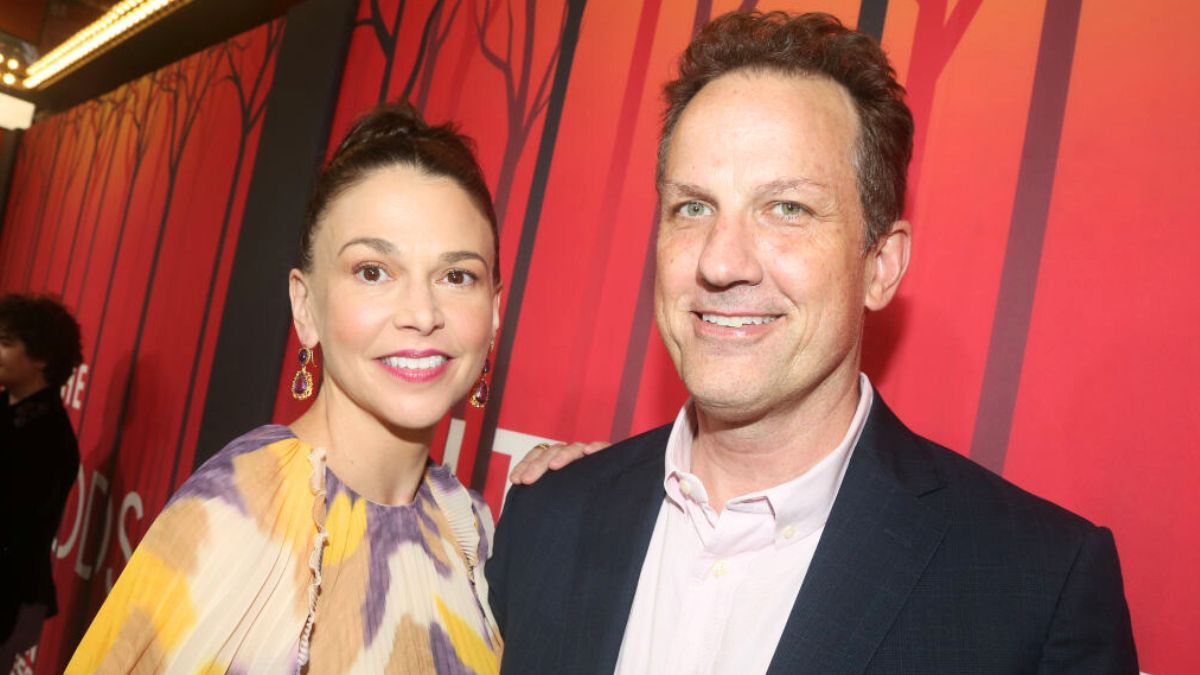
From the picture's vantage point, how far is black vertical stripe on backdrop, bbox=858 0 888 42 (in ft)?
5.73

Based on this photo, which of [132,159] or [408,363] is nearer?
[408,363]

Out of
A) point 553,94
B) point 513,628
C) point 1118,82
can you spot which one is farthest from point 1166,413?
point 553,94

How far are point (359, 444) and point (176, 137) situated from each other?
13.5 feet

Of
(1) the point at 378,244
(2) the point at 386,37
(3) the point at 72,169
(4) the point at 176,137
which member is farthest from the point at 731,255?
(3) the point at 72,169

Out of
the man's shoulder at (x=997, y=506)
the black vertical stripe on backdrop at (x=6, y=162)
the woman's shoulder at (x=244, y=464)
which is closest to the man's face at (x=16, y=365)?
the woman's shoulder at (x=244, y=464)

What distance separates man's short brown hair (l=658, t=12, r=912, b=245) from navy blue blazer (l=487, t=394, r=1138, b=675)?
0.38 metres

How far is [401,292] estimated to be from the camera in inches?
64.0

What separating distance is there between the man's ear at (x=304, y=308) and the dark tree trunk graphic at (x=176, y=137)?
11.6ft

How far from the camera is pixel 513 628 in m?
1.52

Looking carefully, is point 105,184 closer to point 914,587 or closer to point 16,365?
point 16,365

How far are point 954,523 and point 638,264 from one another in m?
1.12

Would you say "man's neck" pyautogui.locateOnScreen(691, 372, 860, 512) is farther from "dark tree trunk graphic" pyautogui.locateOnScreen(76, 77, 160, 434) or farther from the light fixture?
"dark tree trunk graphic" pyautogui.locateOnScreen(76, 77, 160, 434)

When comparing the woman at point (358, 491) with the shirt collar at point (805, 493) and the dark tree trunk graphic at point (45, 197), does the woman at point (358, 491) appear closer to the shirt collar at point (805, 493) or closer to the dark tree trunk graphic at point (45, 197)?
the shirt collar at point (805, 493)

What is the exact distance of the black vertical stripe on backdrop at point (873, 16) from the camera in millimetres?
1745
